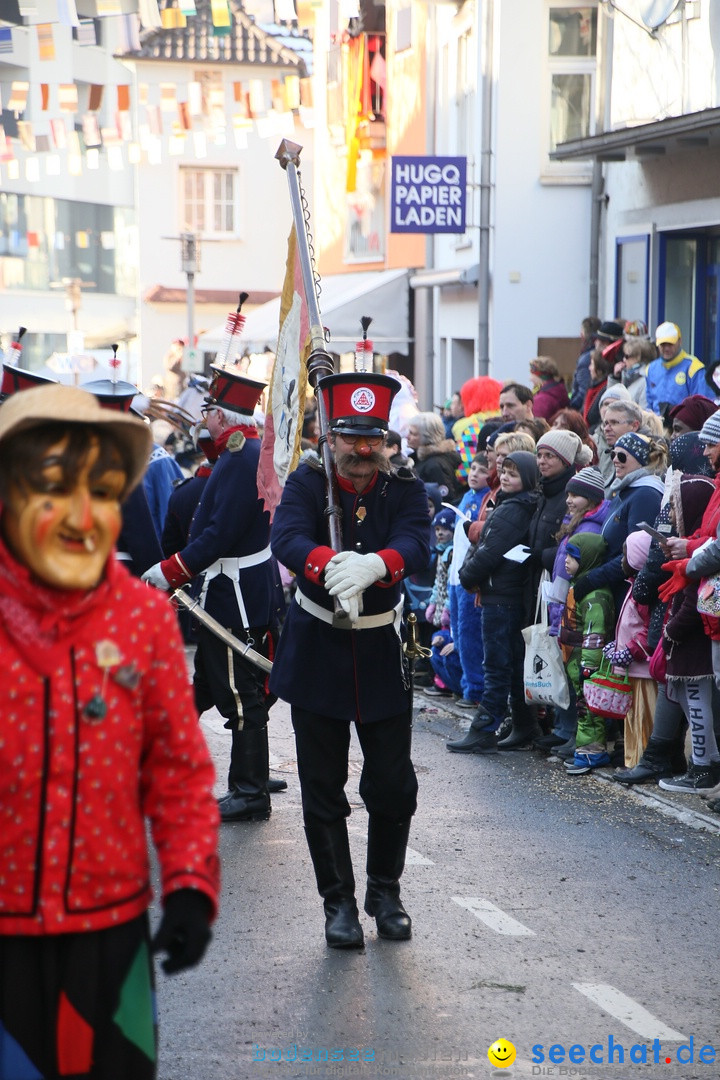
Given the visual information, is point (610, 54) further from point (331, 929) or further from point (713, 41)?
point (331, 929)

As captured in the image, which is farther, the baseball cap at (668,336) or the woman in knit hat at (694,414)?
the baseball cap at (668,336)

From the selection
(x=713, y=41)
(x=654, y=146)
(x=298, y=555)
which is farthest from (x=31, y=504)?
(x=654, y=146)

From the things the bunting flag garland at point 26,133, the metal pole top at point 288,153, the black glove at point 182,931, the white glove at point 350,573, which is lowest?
the black glove at point 182,931

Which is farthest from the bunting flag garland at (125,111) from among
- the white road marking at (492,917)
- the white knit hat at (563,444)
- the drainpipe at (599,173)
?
the white road marking at (492,917)

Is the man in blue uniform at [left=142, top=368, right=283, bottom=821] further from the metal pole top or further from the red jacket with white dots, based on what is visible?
the red jacket with white dots

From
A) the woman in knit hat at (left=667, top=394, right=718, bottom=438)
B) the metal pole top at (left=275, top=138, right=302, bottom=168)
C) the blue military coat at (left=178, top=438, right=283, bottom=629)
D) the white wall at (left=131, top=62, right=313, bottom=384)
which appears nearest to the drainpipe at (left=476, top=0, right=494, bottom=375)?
the woman in knit hat at (left=667, top=394, right=718, bottom=438)

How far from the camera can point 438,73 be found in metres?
22.9

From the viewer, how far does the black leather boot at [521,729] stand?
8812 mm

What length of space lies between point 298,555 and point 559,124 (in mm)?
14713

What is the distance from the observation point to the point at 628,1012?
4.68 meters

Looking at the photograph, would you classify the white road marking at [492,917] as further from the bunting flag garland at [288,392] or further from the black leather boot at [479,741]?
the black leather boot at [479,741]

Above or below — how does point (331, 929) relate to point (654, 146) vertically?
below

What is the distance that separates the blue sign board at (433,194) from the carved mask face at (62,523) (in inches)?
574

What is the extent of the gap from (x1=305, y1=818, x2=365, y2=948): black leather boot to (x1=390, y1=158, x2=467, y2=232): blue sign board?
12463 millimetres
